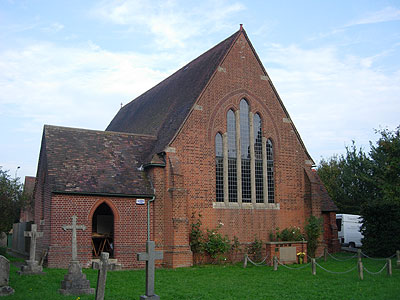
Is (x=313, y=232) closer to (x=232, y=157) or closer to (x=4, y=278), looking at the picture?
(x=232, y=157)

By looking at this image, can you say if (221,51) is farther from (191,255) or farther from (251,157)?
(191,255)

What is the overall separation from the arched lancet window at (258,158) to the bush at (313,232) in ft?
9.97

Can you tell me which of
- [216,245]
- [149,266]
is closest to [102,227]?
[216,245]

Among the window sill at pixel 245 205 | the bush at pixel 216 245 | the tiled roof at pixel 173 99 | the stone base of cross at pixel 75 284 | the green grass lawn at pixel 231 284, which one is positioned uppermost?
the tiled roof at pixel 173 99

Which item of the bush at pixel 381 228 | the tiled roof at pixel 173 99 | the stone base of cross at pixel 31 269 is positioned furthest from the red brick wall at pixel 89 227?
the bush at pixel 381 228

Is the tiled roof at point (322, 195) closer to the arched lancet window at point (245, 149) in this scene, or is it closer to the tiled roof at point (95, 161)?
the arched lancet window at point (245, 149)

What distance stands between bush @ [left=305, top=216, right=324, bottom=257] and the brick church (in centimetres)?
87

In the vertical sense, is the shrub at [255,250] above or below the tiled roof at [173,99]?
→ below

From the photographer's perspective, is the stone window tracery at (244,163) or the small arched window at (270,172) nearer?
the stone window tracery at (244,163)

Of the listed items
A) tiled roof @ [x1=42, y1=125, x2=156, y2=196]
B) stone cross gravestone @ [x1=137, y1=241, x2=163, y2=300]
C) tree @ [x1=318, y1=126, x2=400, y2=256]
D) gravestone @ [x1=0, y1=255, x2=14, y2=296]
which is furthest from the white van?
gravestone @ [x1=0, y1=255, x2=14, y2=296]

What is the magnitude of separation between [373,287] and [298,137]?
13.6m

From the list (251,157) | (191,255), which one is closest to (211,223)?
(191,255)

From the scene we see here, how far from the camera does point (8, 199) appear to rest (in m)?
25.0

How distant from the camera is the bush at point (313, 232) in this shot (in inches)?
995
